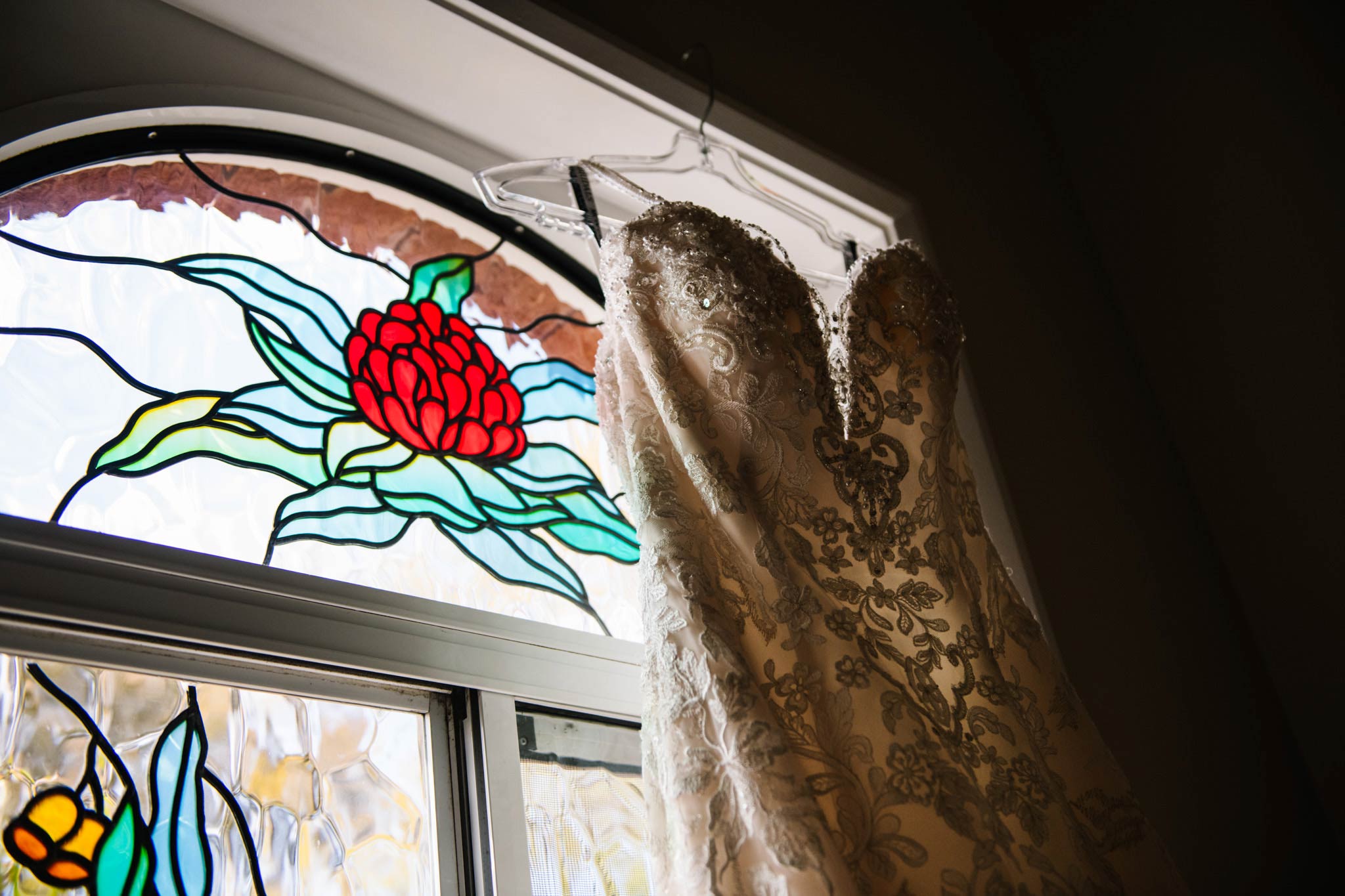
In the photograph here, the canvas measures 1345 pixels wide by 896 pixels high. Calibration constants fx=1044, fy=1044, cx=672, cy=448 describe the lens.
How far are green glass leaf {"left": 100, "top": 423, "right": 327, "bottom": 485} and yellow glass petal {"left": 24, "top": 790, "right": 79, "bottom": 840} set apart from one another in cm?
31

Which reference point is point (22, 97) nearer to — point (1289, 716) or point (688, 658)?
point (688, 658)

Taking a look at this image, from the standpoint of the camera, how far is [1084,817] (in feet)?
3.17

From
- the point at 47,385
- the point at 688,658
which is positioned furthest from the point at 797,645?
the point at 47,385

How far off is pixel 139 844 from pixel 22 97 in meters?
0.73

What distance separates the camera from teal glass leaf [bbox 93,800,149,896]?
83 centimetres

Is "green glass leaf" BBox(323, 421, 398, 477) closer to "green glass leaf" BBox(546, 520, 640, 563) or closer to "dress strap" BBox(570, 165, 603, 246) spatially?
"green glass leaf" BBox(546, 520, 640, 563)

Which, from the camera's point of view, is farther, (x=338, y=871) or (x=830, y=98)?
(x=830, y=98)

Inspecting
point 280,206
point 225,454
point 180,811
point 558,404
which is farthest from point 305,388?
point 180,811

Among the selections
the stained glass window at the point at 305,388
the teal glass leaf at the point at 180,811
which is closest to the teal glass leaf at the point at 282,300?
the stained glass window at the point at 305,388

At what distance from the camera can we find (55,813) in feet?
2.74

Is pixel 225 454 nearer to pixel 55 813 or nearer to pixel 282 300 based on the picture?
pixel 282 300

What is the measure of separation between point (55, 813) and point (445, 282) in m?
0.82

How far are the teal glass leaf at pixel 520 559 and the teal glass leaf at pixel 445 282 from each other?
1.09 feet

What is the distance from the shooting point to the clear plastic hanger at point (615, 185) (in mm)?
1179
